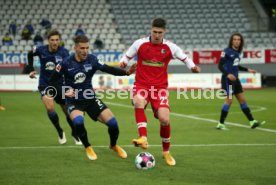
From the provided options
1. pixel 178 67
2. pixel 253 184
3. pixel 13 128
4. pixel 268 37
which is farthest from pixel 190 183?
pixel 268 37

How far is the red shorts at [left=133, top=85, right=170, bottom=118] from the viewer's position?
31.3ft

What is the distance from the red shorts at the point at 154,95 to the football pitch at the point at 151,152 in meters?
0.91

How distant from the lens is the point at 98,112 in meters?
9.75

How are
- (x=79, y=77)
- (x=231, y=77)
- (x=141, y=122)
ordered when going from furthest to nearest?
(x=231, y=77) → (x=79, y=77) → (x=141, y=122)

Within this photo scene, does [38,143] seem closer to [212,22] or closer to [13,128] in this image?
[13,128]

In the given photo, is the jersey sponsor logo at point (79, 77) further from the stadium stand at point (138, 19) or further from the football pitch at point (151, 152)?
the stadium stand at point (138, 19)

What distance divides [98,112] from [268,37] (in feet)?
99.3

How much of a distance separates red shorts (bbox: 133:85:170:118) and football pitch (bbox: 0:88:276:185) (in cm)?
91

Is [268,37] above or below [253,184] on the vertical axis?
above

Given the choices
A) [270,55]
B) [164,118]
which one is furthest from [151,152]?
[270,55]

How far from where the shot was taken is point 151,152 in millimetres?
10508

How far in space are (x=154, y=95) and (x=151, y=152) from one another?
1.33 metres

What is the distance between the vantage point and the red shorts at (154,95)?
9.55 m

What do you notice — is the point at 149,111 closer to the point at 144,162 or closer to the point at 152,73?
the point at 152,73
